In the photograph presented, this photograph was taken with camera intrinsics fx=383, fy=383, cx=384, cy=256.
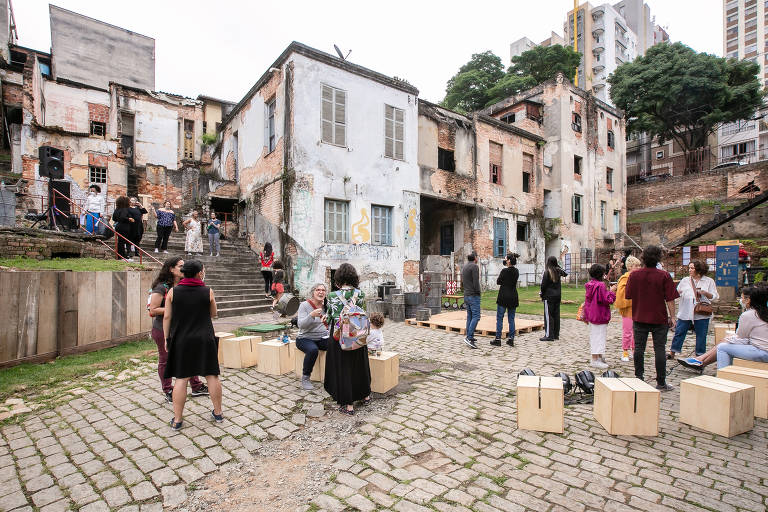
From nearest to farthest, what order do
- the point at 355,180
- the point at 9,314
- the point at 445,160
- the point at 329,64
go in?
the point at 9,314 → the point at 329,64 → the point at 355,180 → the point at 445,160

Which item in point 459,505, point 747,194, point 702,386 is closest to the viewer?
point 459,505

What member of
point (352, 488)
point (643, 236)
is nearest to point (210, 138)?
point (352, 488)

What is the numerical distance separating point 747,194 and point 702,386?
29.8 metres

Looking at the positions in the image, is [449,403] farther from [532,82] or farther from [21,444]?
[532,82]

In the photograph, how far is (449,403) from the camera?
15.0ft

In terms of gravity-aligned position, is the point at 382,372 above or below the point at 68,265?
below

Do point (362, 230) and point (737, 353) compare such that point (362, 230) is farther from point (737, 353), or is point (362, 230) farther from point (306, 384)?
point (737, 353)

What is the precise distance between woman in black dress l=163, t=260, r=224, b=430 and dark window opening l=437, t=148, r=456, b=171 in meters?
15.3

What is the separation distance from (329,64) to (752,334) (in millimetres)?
13440

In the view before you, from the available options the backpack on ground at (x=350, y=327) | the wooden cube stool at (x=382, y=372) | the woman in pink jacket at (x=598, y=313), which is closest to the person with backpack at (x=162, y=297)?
the backpack on ground at (x=350, y=327)

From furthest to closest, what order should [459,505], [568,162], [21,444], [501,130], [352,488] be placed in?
[568,162] < [501,130] < [21,444] < [352,488] < [459,505]

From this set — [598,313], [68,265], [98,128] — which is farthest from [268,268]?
[98,128]

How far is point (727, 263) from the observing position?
10445 millimetres

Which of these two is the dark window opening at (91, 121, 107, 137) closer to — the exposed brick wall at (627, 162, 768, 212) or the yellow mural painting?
the yellow mural painting
